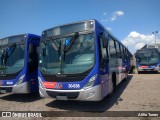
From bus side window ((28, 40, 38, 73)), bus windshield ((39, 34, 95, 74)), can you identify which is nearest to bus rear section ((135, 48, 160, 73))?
bus side window ((28, 40, 38, 73))

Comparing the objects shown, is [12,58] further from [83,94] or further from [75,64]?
[83,94]

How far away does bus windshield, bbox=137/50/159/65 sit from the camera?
22344 mm

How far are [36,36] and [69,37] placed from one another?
3171 mm

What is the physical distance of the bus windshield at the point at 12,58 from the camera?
8.95m

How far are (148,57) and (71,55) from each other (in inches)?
690

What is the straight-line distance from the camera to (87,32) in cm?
705

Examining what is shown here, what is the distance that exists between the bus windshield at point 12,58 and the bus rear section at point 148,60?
1648 cm

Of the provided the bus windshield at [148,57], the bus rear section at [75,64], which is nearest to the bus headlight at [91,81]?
the bus rear section at [75,64]

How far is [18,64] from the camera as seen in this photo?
8945 mm

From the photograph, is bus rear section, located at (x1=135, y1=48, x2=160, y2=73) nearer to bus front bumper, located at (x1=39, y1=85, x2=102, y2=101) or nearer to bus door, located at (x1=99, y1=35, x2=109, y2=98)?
bus door, located at (x1=99, y1=35, x2=109, y2=98)

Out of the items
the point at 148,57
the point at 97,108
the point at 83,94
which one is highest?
the point at 148,57

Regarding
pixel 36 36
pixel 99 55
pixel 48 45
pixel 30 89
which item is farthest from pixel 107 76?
pixel 36 36

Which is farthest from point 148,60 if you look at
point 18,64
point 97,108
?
point 18,64

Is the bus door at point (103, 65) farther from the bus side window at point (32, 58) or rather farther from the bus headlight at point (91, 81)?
the bus side window at point (32, 58)
